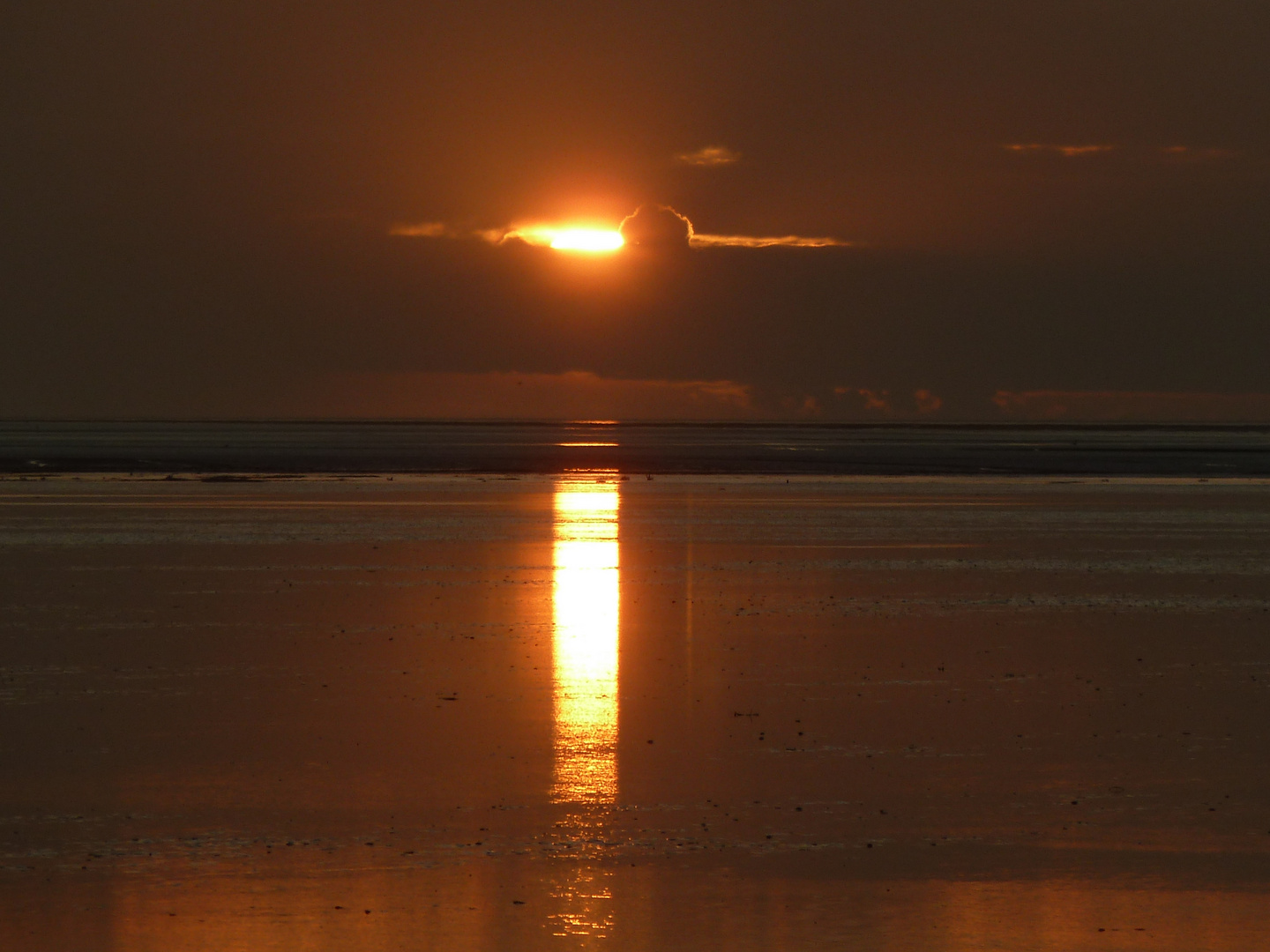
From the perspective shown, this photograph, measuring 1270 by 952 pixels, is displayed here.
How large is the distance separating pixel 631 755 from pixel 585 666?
165 inches

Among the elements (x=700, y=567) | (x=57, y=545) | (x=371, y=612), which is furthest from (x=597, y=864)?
(x=57, y=545)

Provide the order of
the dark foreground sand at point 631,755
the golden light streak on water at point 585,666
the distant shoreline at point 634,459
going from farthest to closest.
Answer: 1. the distant shoreline at point 634,459
2. the golden light streak on water at point 585,666
3. the dark foreground sand at point 631,755

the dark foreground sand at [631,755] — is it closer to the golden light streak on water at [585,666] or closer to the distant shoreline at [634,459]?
the golden light streak on water at [585,666]

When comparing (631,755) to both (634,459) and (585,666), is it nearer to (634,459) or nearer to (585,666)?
(585,666)

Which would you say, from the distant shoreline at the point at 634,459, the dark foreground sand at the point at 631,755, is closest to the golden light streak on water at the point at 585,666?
the dark foreground sand at the point at 631,755

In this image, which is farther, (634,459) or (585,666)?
(634,459)

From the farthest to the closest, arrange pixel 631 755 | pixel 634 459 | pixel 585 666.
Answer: pixel 634 459, pixel 585 666, pixel 631 755

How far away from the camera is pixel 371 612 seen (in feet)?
64.8

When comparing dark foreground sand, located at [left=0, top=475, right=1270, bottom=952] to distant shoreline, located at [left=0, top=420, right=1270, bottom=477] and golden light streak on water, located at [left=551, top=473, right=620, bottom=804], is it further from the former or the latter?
distant shoreline, located at [left=0, top=420, right=1270, bottom=477]

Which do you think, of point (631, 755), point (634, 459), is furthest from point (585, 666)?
point (634, 459)

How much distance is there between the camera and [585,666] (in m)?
15.8

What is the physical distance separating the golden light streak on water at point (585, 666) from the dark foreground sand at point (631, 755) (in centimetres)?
8

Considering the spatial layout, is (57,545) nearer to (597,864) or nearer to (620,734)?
(620,734)

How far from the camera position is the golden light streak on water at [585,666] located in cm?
1104
